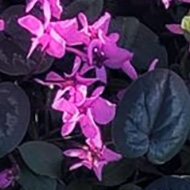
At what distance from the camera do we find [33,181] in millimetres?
1013

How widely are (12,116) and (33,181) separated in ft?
0.33

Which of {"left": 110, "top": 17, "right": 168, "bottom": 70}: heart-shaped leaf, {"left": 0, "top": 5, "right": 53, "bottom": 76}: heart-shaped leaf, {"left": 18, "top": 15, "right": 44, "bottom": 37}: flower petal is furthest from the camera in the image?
{"left": 110, "top": 17, "right": 168, "bottom": 70}: heart-shaped leaf

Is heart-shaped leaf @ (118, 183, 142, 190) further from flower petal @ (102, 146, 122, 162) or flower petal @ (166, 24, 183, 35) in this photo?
flower petal @ (166, 24, 183, 35)

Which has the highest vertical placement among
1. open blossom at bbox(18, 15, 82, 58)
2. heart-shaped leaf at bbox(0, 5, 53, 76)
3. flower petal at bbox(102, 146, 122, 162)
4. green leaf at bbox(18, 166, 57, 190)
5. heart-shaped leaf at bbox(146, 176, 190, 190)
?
open blossom at bbox(18, 15, 82, 58)

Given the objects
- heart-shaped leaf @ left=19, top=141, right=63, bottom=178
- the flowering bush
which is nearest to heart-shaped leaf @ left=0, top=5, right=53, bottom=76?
the flowering bush

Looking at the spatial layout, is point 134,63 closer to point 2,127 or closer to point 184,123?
point 184,123

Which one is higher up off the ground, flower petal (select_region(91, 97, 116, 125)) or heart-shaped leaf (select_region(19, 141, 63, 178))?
flower petal (select_region(91, 97, 116, 125))

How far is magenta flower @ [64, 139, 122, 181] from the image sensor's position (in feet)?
3.13

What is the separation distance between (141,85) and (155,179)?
210 mm

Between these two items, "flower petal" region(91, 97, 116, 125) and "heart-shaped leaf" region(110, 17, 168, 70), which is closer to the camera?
"flower petal" region(91, 97, 116, 125)

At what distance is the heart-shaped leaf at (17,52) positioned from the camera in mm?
992

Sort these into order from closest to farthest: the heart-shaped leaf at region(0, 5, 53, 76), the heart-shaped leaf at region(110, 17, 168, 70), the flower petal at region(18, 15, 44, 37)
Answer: the flower petal at region(18, 15, 44, 37)
the heart-shaped leaf at region(0, 5, 53, 76)
the heart-shaped leaf at region(110, 17, 168, 70)

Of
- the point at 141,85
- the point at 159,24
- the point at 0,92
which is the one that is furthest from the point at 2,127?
the point at 159,24

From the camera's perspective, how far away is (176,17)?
1.19m
